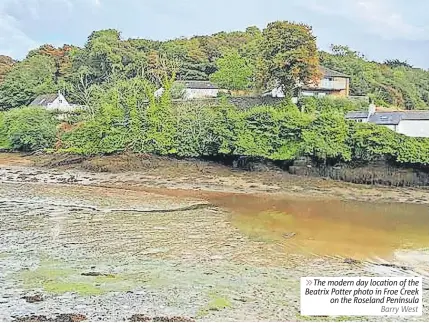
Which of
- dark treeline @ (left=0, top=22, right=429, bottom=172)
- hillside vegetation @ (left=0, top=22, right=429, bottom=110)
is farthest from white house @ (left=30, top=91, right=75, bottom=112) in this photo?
dark treeline @ (left=0, top=22, right=429, bottom=172)

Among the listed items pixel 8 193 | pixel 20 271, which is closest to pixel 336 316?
pixel 20 271

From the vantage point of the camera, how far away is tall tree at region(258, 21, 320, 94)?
3353 centimetres

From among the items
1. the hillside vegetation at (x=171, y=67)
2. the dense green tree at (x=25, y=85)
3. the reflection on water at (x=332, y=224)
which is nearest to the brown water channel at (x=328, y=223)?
the reflection on water at (x=332, y=224)

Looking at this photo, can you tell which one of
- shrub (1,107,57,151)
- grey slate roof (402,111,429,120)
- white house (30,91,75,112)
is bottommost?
shrub (1,107,57,151)

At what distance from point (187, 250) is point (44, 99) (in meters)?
41.1

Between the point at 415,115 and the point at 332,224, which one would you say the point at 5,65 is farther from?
the point at 332,224

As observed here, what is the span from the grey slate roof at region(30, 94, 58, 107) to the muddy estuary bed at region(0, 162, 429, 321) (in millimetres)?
28148

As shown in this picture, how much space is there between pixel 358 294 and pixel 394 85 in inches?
1802

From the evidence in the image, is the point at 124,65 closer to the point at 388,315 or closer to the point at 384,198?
the point at 384,198

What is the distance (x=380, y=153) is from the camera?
26.0 m

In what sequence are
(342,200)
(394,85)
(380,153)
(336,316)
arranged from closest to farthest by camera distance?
(336,316), (342,200), (380,153), (394,85)

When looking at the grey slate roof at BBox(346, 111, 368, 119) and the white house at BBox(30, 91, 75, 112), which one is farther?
the white house at BBox(30, 91, 75, 112)

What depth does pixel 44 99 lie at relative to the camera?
50094 millimetres
